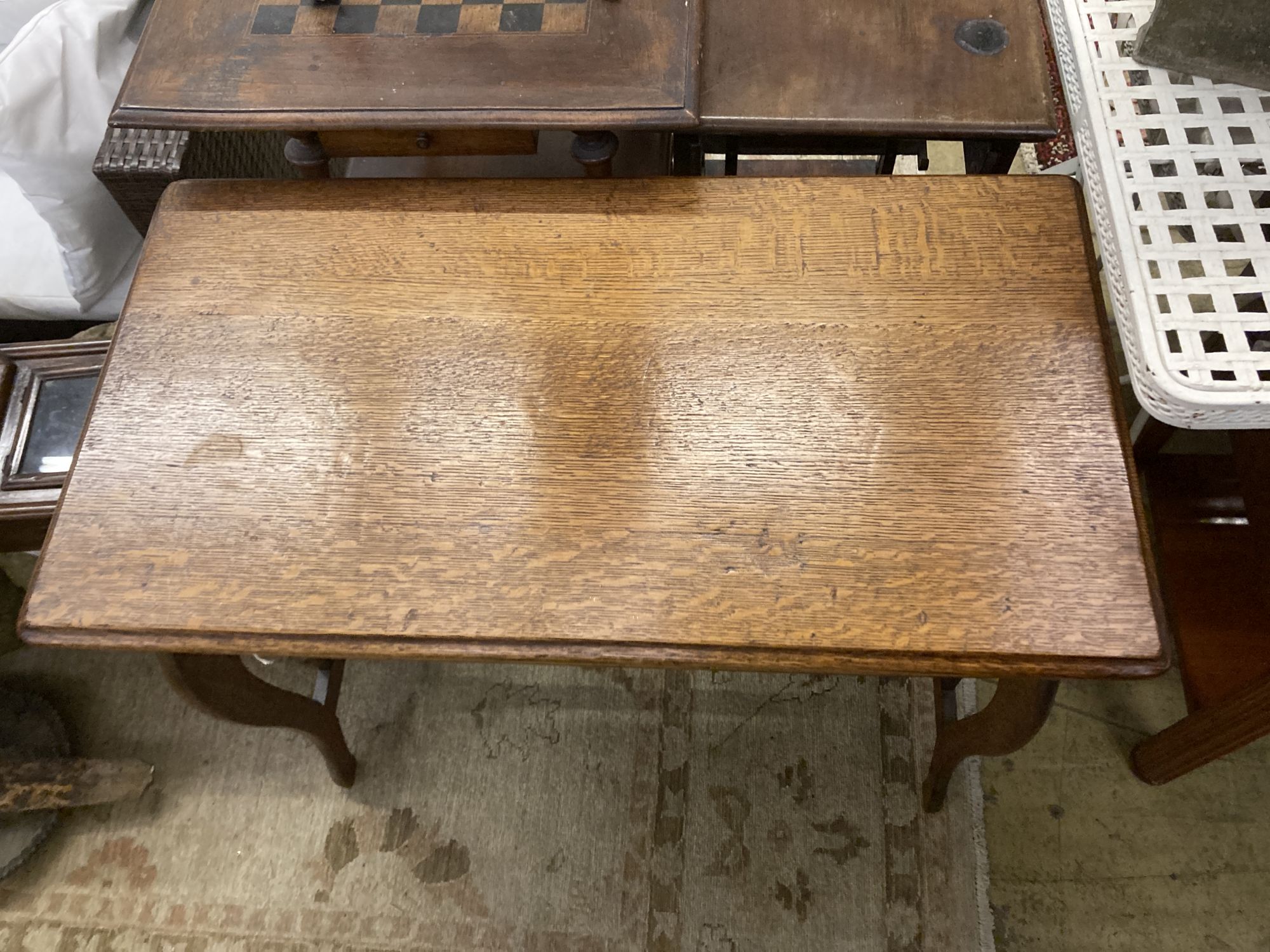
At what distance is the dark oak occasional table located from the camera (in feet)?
2.60

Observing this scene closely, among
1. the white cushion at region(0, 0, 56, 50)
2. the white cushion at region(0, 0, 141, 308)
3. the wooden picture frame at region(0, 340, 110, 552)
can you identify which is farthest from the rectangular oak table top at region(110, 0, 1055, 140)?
the white cushion at region(0, 0, 56, 50)

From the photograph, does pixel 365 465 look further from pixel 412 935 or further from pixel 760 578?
pixel 412 935

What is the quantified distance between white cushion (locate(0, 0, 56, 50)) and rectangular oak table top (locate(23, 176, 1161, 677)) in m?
0.73

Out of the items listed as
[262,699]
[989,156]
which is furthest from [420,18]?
[262,699]

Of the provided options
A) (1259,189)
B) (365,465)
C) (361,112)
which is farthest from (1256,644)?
(361,112)

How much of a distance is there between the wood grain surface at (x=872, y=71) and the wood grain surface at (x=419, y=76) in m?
0.07

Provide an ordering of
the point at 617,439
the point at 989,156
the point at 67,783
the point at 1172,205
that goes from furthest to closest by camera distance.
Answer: the point at 67,783, the point at 989,156, the point at 1172,205, the point at 617,439

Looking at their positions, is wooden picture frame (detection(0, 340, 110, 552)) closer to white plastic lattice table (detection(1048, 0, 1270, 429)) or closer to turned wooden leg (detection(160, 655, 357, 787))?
turned wooden leg (detection(160, 655, 357, 787))

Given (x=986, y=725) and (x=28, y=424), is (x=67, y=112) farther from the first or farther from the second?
(x=986, y=725)

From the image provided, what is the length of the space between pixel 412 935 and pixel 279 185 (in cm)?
113

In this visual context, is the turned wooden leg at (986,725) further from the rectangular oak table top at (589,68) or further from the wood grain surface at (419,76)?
the wood grain surface at (419,76)

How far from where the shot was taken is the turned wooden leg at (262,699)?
101 centimetres

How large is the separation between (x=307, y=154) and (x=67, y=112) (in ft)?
1.36

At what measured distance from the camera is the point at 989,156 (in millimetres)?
1104
